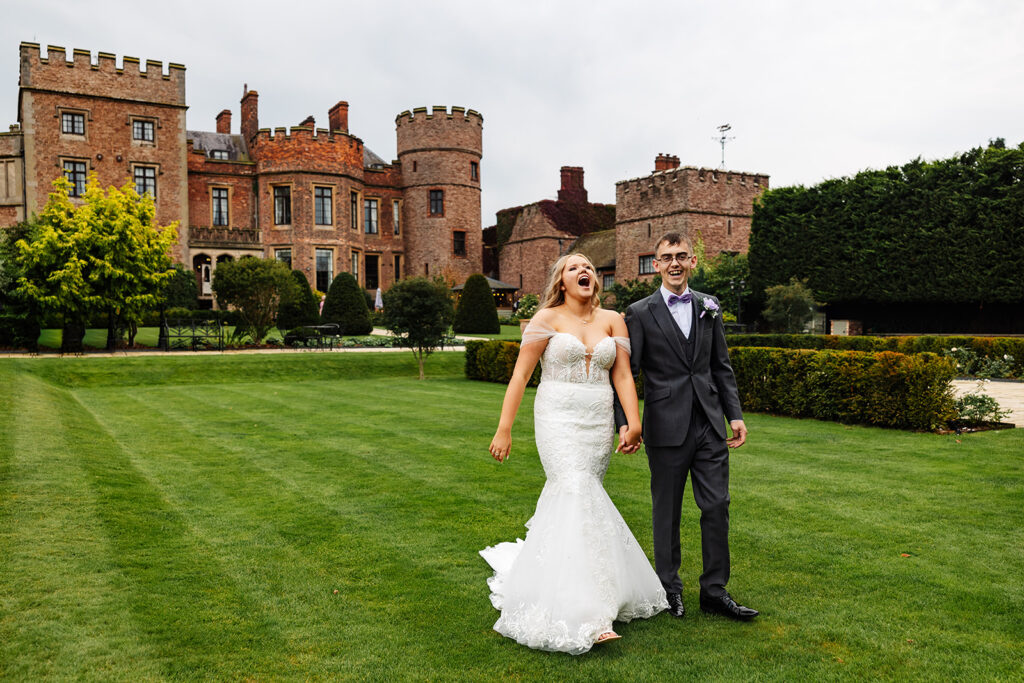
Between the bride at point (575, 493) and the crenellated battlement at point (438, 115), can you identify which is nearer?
the bride at point (575, 493)

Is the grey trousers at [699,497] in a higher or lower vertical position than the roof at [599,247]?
lower

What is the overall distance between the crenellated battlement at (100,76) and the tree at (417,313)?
985 inches

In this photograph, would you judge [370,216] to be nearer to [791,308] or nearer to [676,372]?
[791,308]

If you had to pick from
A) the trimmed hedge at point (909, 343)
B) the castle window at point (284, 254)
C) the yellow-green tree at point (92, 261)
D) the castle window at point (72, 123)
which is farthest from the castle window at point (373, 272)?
the trimmed hedge at point (909, 343)

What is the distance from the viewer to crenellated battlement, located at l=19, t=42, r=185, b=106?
33.7 m

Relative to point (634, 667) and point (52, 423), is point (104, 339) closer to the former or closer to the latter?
point (52, 423)

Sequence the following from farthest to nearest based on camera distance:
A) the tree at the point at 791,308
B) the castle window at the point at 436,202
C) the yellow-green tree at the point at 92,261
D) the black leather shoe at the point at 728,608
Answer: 1. the castle window at the point at 436,202
2. the tree at the point at 791,308
3. the yellow-green tree at the point at 92,261
4. the black leather shoe at the point at 728,608

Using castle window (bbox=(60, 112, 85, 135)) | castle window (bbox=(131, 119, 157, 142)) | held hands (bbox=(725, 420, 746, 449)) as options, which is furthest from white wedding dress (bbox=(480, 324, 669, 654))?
castle window (bbox=(60, 112, 85, 135))

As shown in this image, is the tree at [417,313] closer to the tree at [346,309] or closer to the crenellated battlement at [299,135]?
the tree at [346,309]

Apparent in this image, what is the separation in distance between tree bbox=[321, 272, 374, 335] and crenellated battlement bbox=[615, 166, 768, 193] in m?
15.3

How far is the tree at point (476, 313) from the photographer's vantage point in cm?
3400

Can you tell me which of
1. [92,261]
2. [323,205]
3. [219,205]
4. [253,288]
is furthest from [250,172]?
[92,261]

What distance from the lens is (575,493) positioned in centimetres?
391

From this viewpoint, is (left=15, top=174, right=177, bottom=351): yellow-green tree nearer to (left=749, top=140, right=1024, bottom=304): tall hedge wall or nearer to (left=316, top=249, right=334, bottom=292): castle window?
(left=316, top=249, right=334, bottom=292): castle window
